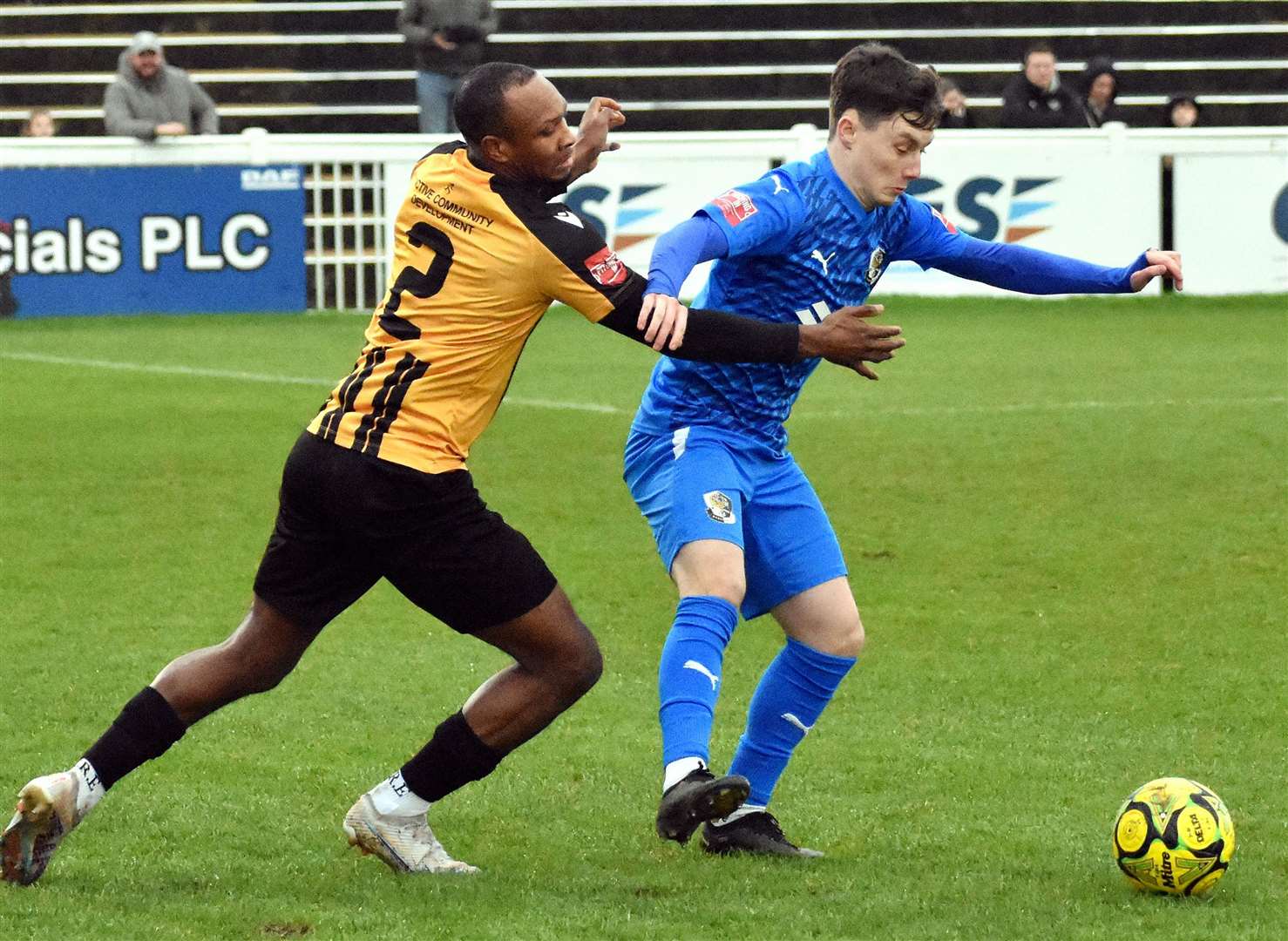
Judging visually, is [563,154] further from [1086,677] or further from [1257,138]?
[1257,138]

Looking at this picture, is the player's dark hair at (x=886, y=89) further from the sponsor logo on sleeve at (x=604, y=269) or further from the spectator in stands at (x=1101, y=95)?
the spectator in stands at (x=1101, y=95)

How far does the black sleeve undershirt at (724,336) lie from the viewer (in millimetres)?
A: 4441

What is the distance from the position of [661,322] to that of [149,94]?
14.3 meters

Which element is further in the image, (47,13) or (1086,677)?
(47,13)

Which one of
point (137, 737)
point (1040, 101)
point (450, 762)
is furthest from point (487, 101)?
point (1040, 101)

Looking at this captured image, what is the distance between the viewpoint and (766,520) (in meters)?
5.03

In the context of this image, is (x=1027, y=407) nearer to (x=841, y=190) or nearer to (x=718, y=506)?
(x=841, y=190)

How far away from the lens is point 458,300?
449 centimetres

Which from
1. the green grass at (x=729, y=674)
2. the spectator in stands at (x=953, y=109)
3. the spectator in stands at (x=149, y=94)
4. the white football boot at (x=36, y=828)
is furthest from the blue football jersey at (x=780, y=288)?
the spectator in stands at (x=149, y=94)

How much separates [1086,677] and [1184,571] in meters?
1.72

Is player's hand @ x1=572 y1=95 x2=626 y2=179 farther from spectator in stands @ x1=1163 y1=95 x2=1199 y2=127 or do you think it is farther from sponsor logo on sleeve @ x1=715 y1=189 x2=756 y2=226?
spectator in stands @ x1=1163 y1=95 x2=1199 y2=127

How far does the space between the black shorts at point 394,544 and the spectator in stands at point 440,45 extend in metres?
14.4

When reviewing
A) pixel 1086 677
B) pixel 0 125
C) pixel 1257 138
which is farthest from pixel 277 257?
pixel 1086 677

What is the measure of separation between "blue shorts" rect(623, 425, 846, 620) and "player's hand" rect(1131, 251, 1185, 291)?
1.04 meters
